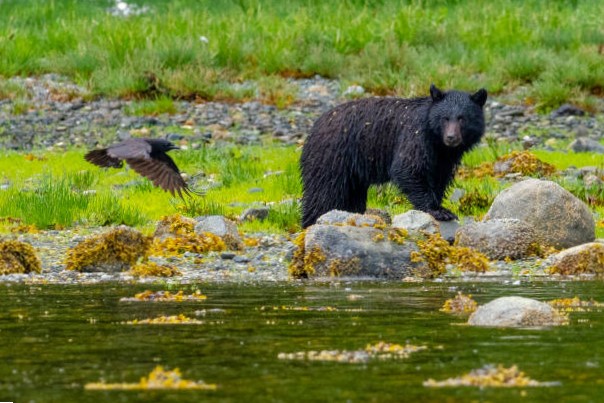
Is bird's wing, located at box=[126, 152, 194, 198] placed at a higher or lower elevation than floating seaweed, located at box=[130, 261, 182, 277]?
higher

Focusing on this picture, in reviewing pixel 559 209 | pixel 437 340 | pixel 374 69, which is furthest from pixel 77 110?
pixel 437 340

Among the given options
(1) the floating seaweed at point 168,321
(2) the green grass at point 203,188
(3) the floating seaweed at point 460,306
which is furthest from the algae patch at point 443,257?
(1) the floating seaweed at point 168,321

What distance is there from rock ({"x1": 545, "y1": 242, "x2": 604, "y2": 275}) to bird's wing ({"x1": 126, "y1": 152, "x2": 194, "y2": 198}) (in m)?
2.92

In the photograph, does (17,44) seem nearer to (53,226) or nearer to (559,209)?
(53,226)

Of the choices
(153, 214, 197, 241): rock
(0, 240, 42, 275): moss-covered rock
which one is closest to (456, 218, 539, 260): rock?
(153, 214, 197, 241): rock

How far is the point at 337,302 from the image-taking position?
9078mm

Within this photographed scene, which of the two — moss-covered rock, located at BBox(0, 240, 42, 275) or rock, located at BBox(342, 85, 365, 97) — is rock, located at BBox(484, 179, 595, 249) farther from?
rock, located at BBox(342, 85, 365, 97)

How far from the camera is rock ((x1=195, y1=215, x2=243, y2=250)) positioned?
1206 centimetres

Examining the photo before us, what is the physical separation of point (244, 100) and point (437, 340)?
1396cm

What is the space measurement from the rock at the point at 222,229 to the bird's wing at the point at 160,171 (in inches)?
→ 28.0

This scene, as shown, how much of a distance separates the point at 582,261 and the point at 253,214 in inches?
150

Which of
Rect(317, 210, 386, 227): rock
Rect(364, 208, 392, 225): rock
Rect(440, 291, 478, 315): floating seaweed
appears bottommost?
Rect(364, 208, 392, 225): rock

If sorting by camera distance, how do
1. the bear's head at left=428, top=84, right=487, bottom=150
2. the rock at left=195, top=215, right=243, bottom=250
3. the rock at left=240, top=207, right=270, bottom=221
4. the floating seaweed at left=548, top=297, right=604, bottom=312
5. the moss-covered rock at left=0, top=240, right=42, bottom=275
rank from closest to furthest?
1. the floating seaweed at left=548, top=297, right=604, bottom=312
2. the moss-covered rock at left=0, top=240, right=42, bottom=275
3. the rock at left=195, top=215, right=243, bottom=250
4. the bear's head at left=428, top=84, right=487, bottom=150
5. the rock at left=240, top=207, right=270, bottom=221

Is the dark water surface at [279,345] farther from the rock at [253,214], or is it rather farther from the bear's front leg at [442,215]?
the rock at [253,214]
